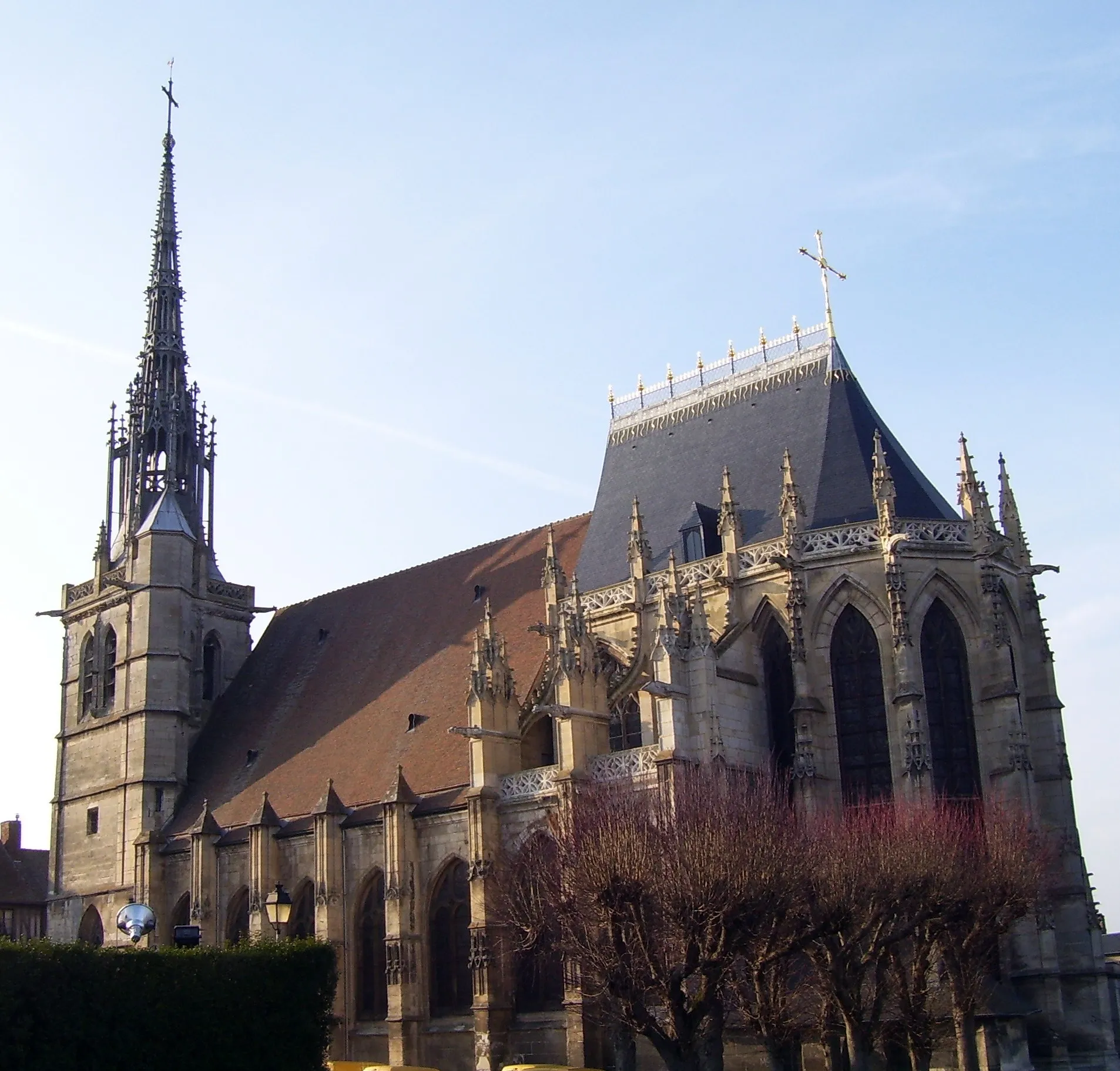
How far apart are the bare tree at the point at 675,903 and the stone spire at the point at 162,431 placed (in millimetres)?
25249

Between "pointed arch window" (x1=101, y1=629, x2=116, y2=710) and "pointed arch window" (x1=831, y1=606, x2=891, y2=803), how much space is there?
2420cm

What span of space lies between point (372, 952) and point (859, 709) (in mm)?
13711

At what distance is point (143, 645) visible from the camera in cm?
4628

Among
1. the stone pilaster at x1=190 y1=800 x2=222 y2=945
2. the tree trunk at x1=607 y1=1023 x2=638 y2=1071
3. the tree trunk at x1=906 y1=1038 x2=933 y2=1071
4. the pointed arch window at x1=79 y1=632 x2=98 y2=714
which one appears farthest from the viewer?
the pointed arch window at x1=79 y1=632 x2=98 y2=714

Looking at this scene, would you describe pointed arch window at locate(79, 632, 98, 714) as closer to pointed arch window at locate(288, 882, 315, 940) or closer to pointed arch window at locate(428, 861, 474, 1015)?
pointed arch window at locate(288, 882, 315, 940)

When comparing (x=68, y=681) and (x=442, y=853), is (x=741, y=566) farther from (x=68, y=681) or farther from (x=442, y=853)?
(x=68, y=681)

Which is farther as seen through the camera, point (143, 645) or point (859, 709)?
point (143, 645)

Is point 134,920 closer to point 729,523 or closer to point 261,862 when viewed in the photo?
point 729,523

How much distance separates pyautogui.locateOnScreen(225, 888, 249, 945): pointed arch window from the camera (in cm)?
4056

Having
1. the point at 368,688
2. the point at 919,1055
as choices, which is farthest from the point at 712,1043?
the point at 368,688

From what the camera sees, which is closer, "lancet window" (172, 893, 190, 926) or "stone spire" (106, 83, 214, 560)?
"lancet window" (172, 893, 190, 926)

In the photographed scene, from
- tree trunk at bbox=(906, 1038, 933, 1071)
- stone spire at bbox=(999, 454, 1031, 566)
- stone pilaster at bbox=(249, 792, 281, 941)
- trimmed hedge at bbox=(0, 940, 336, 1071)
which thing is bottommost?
tree trunk at bbox=(906, 1038, 933, 1071)

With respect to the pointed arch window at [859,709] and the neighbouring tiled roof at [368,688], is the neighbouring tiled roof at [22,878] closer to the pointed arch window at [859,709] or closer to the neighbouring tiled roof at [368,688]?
the neighbouring tiled roof at [368,688]

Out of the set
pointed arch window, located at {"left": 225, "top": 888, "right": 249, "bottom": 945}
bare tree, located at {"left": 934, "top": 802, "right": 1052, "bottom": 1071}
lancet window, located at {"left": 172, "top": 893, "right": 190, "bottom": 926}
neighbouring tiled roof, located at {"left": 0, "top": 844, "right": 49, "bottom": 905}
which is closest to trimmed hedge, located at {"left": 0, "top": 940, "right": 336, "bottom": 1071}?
bare tree, located at {"left": 934, "top": 802, "right": 1052, "bottom": 1071}
